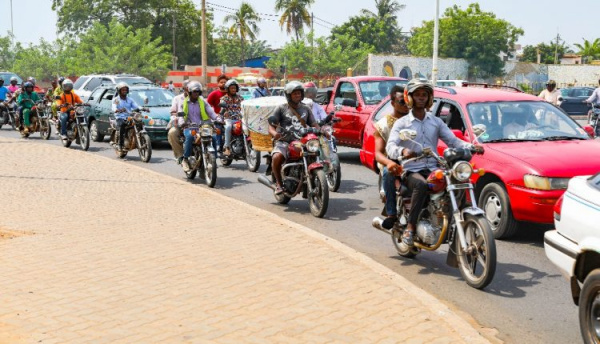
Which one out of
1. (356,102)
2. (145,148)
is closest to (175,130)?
(145,148)

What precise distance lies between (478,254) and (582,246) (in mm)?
1631

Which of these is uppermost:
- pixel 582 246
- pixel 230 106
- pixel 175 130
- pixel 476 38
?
pixel 476 38

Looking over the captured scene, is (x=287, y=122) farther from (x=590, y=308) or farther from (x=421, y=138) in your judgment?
(x=590, y=308)

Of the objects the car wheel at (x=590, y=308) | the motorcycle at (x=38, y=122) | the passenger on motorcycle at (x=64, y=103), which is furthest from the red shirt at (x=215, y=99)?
the car wheel at (x=590, y=308)

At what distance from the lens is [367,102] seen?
1603cm

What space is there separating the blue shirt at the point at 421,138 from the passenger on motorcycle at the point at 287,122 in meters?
3.28

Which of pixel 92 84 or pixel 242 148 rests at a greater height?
pixel 92 84

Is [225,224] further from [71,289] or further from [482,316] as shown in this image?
[482,316]

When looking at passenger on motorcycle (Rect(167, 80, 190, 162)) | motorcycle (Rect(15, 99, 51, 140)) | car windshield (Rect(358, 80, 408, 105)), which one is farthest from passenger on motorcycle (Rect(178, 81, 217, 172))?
motorcycle (Rect(15, 99, 51, 140))

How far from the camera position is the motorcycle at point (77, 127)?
1867cm

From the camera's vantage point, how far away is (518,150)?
855 centimetres

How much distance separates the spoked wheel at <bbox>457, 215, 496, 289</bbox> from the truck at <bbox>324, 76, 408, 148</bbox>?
9119 mm

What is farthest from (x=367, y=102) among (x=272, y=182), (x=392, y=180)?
(x=392, y=180)

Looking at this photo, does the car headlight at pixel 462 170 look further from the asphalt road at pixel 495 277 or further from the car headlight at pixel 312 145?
the car headlight at pixel 312 145
